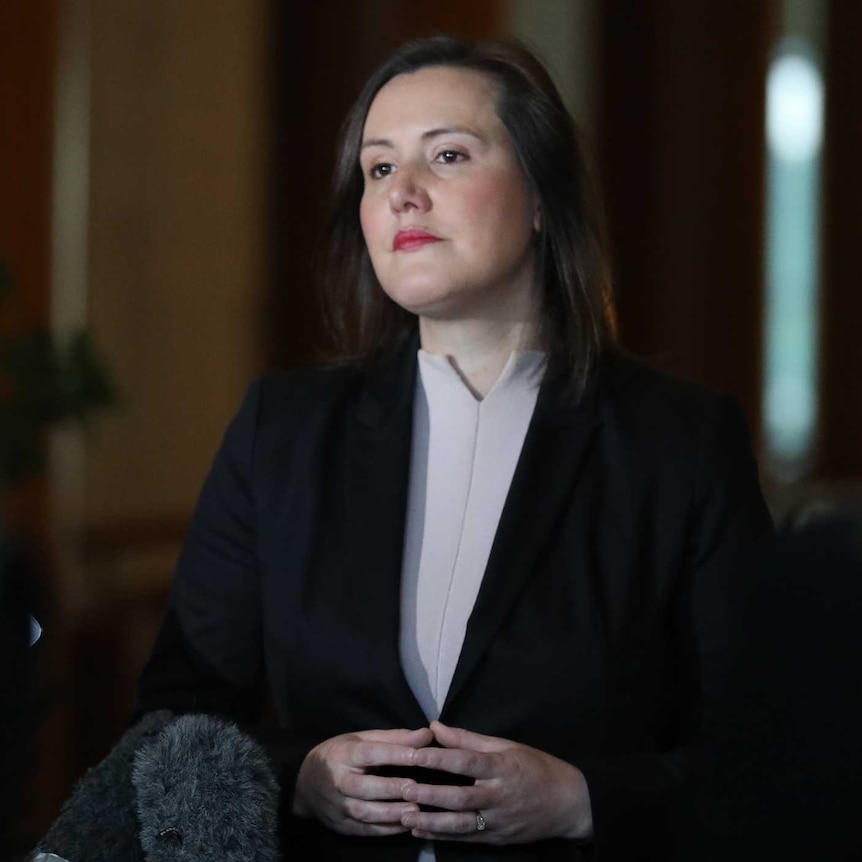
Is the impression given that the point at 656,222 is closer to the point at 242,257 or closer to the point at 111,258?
the point at 242,257

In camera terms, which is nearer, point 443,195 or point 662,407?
point 443,195

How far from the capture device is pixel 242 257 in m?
4.63

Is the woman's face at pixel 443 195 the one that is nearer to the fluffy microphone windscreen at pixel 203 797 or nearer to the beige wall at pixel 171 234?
the fluffy microphone windscreen at pixel 203 797

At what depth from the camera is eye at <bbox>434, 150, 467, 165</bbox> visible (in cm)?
169

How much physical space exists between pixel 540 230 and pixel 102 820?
93 centimetres

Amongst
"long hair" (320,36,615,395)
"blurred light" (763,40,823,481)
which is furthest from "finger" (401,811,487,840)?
"blurred light" (763,40,823,481)

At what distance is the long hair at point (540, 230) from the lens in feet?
5.72

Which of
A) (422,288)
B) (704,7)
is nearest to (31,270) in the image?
(422,288)

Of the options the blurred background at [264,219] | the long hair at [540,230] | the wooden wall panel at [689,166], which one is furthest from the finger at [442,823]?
the wooden wall panel at [689,166]

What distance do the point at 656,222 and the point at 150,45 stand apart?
2.39m

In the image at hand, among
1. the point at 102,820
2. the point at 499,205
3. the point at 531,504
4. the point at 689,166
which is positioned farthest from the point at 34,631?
Result: the point at 689,166

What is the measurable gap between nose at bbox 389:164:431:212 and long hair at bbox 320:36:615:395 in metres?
0.14

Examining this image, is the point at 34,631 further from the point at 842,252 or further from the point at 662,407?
the point at 842,252

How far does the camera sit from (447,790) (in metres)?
1.49
